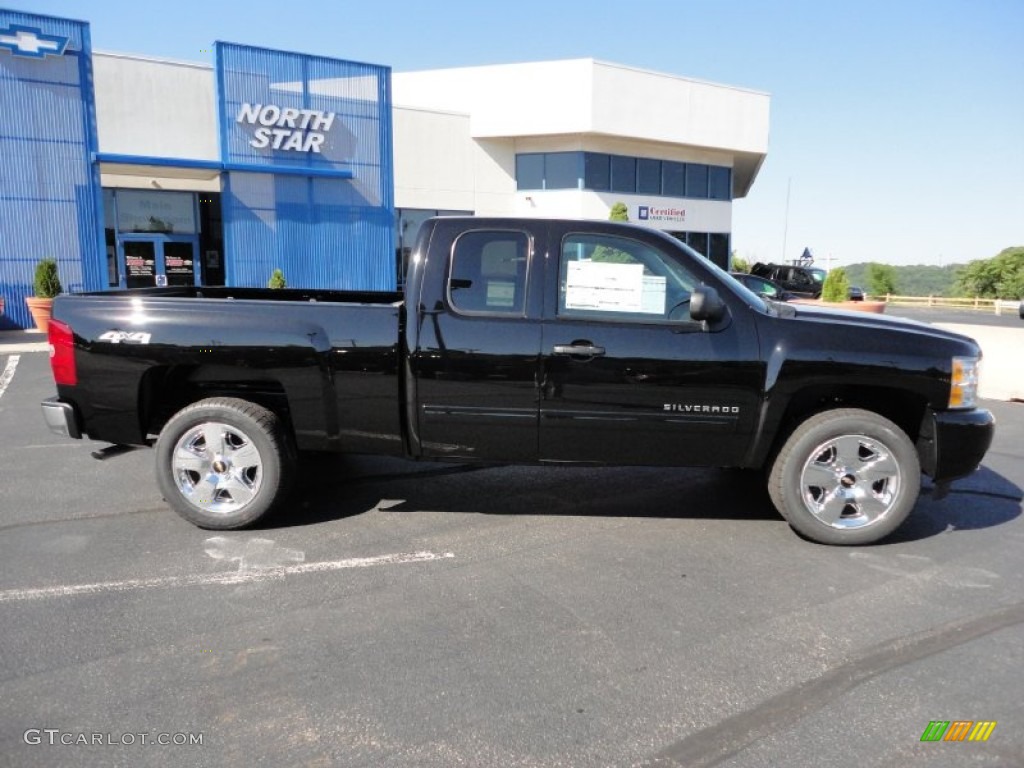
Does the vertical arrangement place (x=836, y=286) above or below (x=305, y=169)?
below

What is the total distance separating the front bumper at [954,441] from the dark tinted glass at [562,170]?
25819 millimetres

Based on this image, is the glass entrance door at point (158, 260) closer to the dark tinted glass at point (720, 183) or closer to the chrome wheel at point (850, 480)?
the chrome wheel at point (850, 480)

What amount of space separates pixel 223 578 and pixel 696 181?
31.6 m

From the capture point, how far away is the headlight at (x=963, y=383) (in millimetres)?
4418

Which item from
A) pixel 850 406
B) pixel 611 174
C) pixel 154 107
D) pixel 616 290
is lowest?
pixel 850 406

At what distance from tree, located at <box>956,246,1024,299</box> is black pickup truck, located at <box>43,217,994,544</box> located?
60.7m

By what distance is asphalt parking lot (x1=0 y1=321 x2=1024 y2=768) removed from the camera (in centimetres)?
265

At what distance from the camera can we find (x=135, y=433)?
4766 mm

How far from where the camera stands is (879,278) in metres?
49.4

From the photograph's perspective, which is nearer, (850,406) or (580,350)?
(580,350)

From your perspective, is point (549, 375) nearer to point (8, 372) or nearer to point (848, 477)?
point (848, 477)

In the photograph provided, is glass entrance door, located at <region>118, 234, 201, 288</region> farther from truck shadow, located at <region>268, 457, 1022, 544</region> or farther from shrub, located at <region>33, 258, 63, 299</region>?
truck shadow, located at <region>268, 457, 1022, 544</region>

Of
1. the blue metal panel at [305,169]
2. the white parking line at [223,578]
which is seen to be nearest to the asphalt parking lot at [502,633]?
the white parking line at [223,578]

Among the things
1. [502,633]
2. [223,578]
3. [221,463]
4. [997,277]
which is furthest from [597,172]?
[997,277]
